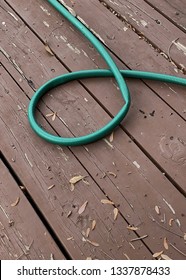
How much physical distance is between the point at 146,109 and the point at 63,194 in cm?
49

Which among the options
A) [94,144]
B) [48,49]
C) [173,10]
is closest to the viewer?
[94,144]

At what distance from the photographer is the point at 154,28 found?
2000mm

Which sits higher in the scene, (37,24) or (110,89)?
(37,24)

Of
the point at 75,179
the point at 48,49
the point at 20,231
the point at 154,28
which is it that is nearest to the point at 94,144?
the point at 75,179

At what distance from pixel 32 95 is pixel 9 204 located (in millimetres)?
489

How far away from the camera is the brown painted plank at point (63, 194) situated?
141cm

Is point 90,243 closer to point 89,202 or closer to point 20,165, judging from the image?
point 89,202

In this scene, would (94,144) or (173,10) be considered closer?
(94,144)

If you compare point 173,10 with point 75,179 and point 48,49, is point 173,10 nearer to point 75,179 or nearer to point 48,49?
point 48,49

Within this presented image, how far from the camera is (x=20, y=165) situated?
5.24 feet

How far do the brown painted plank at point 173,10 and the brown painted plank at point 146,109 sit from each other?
218 millimetres

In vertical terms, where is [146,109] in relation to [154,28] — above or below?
below

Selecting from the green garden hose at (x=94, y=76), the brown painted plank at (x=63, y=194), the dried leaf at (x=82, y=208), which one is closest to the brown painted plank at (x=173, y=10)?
the green garden hose at (x=94, y=76)
